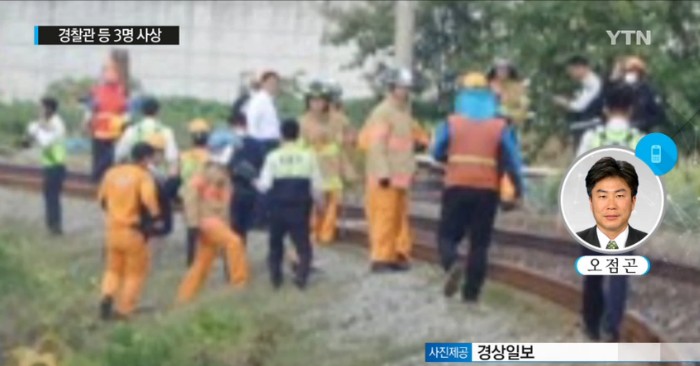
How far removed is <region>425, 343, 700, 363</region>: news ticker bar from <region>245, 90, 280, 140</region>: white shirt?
838 millimetres

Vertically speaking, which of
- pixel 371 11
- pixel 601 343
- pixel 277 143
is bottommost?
pixel 601 343

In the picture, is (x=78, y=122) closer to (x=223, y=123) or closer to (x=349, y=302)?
(x=223, y=123)

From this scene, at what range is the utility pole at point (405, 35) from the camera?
683 centimetres

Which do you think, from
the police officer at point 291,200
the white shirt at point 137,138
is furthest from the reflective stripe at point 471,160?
the white shirt at point 137,138

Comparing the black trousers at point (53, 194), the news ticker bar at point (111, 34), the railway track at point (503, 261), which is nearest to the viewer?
the news ticker bar at point (111, 34)

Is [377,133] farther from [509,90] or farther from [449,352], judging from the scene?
[449,352]

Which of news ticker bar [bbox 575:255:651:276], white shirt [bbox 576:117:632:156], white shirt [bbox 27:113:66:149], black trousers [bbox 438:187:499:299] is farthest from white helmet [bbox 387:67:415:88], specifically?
white shirt [bbox 27:113:66:149]

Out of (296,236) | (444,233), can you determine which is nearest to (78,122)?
(296,236)

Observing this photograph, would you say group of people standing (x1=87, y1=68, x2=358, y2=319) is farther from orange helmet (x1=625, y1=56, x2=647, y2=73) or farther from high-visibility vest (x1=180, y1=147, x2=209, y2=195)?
orange helmet (x1=625, y1=56, x2=647, y2=73)

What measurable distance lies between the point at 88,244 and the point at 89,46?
63 centimetres

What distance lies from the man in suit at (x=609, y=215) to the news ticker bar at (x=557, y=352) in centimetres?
6

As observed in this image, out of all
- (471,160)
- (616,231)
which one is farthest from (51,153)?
(616,231)

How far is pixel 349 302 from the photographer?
272 inches

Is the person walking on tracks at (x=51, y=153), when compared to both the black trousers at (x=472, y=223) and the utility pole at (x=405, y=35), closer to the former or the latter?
the utility pole at (x=405, y=35)
